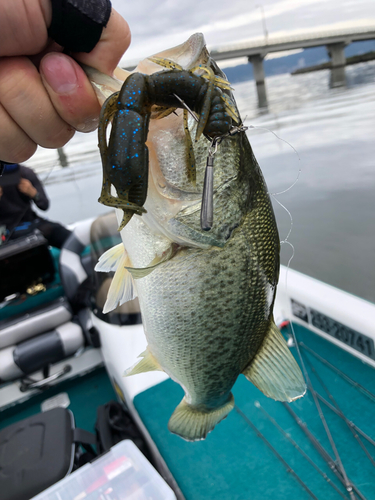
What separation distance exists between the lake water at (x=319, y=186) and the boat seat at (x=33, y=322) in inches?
50.6

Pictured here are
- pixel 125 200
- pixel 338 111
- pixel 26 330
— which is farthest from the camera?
pixel 338 111

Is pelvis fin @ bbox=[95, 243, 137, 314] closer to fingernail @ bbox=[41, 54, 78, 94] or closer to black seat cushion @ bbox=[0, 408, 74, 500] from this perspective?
fingernail @ bbox=[41, 54, 78, 94]

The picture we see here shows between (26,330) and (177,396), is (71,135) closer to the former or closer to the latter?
(177,396)

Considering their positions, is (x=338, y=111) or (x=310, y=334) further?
(x=338, y=111)

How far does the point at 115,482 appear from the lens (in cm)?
170

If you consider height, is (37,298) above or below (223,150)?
below

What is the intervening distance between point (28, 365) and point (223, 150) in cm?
304

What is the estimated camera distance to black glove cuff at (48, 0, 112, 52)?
62 centimetres

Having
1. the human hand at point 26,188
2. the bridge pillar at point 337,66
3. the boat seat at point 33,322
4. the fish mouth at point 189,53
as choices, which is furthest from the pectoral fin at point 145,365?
the bridge pillar at point 337,66

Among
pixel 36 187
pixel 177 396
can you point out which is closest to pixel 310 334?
pixel 177 396

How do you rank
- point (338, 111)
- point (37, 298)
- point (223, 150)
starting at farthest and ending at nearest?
point (338, 111), point (37, 298), point (223, 150)

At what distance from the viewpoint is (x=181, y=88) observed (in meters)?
0.53

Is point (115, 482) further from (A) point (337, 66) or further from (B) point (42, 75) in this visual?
(A) point (337, 66)

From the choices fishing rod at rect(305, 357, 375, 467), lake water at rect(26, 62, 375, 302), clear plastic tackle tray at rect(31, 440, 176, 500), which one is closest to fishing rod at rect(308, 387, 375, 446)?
fishing rod at rect(305, 357, 375, 467)
